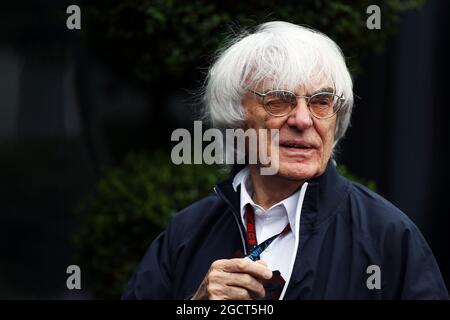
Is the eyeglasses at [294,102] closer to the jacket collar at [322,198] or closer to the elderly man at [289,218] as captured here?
the elderly man at [289,218]

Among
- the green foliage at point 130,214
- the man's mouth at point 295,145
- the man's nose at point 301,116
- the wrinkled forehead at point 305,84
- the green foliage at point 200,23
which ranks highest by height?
the green foliage at point 200,23

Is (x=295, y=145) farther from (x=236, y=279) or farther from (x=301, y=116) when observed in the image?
(x=236, y=279)

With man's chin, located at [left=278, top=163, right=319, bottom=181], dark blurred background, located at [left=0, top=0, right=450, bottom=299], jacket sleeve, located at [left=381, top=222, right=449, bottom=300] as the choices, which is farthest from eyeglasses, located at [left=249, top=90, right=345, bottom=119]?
dark blurred background, located at [left=0, top=0, right=450, bottom=299]

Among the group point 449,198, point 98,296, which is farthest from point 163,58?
point 449,198

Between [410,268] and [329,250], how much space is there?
10.4 inches

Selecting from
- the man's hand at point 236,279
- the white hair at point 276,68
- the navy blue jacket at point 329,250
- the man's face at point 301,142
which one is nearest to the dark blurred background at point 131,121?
the white hair at point 276,68

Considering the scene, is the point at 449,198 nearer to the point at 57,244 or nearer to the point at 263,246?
the point at 57,244

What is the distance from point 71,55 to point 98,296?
1.87m

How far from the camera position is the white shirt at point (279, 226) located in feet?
8.79

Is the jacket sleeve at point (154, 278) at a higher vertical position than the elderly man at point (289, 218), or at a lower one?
lower

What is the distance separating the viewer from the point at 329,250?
8.64ft

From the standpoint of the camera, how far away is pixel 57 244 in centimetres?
616

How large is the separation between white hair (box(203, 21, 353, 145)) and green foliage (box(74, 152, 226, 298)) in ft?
7.05

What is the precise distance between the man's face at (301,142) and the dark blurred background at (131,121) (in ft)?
7.40
